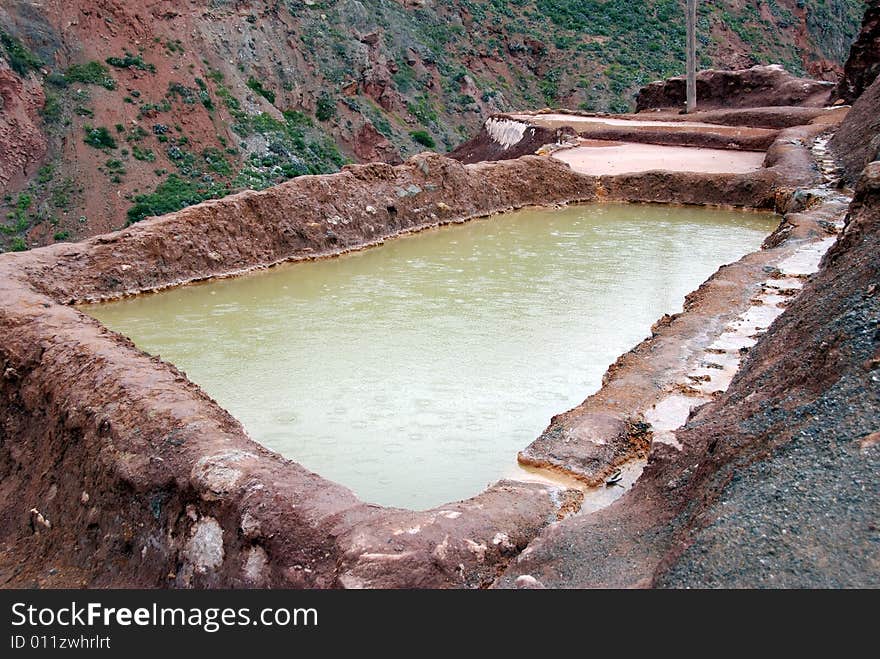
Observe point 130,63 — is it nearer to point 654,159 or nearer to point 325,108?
point 325,108

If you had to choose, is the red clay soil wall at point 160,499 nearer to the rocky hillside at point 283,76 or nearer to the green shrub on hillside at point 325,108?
the rocky hillside at point 283,76

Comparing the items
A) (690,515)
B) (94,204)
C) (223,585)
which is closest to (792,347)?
(690,515)

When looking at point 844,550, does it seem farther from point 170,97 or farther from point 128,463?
point 170,97

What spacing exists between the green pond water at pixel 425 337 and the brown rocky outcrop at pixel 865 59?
8.78 meters

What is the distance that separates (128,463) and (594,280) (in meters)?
6.43

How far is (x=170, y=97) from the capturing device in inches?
1173

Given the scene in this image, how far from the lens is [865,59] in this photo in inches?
762

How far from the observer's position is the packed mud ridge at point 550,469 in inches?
121

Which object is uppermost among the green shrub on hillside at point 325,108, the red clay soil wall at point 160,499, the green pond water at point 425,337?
the green shrub on hillside at point 325,108

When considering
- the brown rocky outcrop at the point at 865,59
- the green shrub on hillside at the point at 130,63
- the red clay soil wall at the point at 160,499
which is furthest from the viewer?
the green shrub on hillside at the point at 130,63

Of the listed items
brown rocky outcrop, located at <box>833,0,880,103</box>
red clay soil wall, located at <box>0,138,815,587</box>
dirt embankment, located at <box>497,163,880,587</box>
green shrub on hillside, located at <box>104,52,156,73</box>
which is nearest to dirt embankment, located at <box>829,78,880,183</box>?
brown rocky outcrop, located at <box>833,0,880,103</box>

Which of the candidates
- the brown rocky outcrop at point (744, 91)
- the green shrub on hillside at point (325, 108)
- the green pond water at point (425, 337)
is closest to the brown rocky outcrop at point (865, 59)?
the brown rocky outcrop at point (744, 91)

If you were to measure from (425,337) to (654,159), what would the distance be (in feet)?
36.3

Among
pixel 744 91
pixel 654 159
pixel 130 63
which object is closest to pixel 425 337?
pixel 654 159
